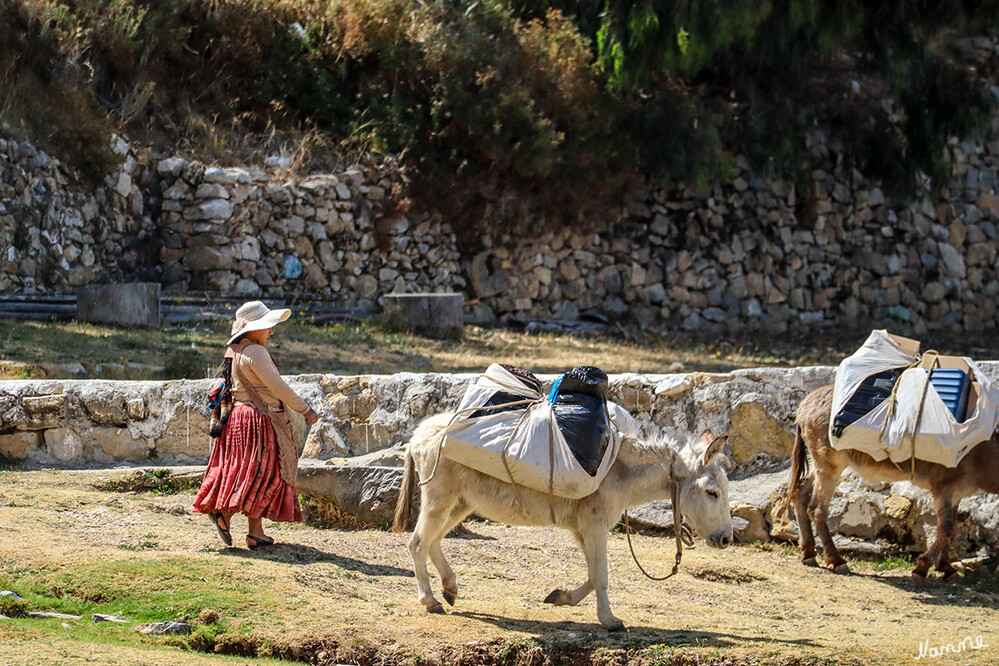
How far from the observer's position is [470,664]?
5.24 m

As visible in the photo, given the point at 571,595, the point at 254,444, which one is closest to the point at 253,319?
the point at 254,444

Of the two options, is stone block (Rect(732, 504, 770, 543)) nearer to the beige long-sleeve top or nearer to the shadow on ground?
the shadow on ground

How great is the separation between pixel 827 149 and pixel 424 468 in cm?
1854

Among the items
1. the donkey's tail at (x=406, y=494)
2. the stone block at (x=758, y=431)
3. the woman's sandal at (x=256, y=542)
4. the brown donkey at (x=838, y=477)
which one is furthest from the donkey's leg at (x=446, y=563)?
the stone block at (x=758, y=431)

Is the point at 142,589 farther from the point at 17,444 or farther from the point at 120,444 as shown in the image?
the point at 17,444

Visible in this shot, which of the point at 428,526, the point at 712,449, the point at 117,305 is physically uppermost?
the point at 117,305

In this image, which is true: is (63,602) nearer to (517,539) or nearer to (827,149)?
(517,539)

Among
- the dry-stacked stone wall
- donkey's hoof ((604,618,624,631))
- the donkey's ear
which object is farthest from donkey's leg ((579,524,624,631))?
the dry-stacked stone wall

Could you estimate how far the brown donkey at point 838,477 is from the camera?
24.7 feet

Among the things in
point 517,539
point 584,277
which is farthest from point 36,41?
point 517,539

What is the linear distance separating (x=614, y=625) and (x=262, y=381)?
269 cm

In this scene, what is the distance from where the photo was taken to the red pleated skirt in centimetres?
702

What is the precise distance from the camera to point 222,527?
Answer: 23.3 feet

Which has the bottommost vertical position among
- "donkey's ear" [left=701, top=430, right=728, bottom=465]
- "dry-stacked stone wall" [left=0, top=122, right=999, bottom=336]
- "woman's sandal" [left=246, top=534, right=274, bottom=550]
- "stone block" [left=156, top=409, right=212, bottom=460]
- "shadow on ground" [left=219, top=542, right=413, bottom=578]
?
"shadow on ground" [left=219, top=542, right=413, bottom=578]
